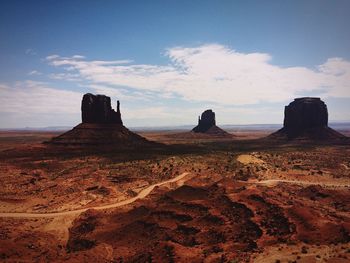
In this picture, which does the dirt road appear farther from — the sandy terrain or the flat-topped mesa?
the flat-topped mesa

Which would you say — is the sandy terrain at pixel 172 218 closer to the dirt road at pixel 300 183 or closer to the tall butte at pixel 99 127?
the dirt road at pixel 300 183

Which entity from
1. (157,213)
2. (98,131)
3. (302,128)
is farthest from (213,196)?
(302,128)

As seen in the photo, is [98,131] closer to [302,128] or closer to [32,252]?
[32,252]

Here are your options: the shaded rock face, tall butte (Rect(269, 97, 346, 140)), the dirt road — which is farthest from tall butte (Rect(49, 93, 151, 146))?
tall butte (Rect(269, 97, 346, 140))

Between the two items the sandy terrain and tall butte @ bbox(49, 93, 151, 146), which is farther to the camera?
tall butte @ bbox(49, 93, 151, 146)

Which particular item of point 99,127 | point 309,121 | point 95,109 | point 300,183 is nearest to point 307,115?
point 309,121

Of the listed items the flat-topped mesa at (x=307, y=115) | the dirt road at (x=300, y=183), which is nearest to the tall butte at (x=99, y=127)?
the dirt road at (x=300, y=183)

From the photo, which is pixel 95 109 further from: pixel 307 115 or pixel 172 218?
pixel 307 115
